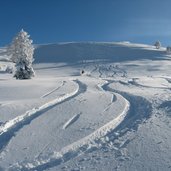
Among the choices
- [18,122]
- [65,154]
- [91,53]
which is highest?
[18,122]

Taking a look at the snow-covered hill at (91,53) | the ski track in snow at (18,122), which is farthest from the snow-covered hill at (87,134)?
the snow-covered hill at (91,53)

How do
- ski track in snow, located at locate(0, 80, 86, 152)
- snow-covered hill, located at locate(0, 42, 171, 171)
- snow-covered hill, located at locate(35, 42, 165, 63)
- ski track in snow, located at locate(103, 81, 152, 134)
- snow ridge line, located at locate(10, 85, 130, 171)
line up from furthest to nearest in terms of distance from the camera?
snow-covered hill, located at locate(35, 42, 165, 63) → ski track in snow, located at locate(103, 81, 152, 134) → ski track in snow, located at locate(0, 80, 86, 152) → snow-covered hill, located at locate(0, 42, 171, 171) → snow ridge line, located at locate(10, 85, 130, 171)

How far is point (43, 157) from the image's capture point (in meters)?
11.0

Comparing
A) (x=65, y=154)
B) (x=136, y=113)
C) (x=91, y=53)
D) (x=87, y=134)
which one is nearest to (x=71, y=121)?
(x=87, y=134)

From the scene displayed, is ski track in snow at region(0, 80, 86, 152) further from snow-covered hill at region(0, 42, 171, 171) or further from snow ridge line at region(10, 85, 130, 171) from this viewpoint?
snow ridge line at region(10, 85, 130, 171)

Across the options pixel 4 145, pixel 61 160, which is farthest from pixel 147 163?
pixel 4 145

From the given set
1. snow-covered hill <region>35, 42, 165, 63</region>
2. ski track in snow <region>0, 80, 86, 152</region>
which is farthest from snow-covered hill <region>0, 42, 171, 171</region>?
snow-covered hill <region>35, 42, 165, 63</region>

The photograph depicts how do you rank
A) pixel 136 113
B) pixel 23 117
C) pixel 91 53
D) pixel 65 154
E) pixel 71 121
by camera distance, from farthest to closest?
1. pixel 91 53
2. pixel 136 113
3. pixel 23 117
4. pixel 71 121
5. pixel 65 154

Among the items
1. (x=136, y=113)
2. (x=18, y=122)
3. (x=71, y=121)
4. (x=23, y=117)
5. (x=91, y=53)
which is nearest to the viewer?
(x=18, y=122)

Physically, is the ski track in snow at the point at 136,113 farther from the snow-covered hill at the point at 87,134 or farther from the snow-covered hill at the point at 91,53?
the snow-covered hill at the point at 91,53

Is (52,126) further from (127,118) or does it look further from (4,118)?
(127,118)

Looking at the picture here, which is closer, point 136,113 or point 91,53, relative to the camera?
point 136,113

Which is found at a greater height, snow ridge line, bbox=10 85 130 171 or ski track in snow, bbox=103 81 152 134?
ski track in snow, bbox=103 81 152 134

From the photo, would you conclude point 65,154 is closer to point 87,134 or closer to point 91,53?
point 87,134
